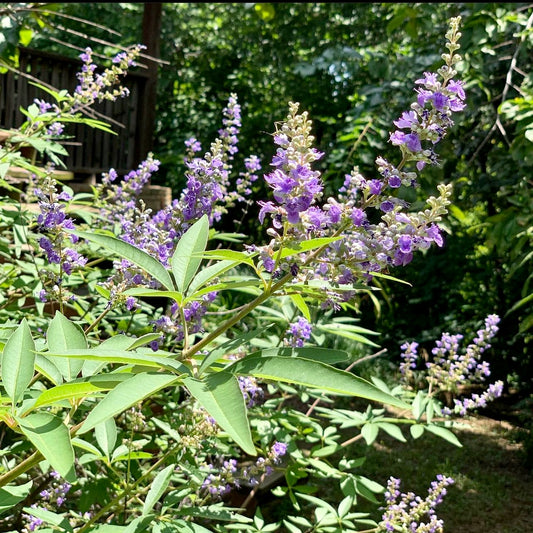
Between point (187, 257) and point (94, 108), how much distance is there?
770 centimetres

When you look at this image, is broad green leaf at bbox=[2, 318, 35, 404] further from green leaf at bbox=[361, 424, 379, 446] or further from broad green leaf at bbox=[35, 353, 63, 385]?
green leaf at bbox=[361, 424, 379, 446]

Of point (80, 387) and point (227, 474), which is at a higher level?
point (80, 387)

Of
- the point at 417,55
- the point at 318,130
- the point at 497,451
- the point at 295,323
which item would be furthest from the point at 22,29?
the point at 318,130

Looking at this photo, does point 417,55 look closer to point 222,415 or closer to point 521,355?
point 521,355

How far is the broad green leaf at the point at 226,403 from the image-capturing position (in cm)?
79

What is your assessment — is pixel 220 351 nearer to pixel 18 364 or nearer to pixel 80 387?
pixel 80 387

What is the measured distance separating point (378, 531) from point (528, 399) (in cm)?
520

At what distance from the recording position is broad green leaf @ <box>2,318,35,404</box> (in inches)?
39.9

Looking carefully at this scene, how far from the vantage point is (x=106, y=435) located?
1.42 m

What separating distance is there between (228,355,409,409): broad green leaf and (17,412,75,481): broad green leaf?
24cm

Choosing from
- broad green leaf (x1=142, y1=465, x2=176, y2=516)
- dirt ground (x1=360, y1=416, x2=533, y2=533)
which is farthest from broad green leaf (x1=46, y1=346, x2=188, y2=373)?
dirt ground (x1=360, y1=416, x2=533, y2=533)

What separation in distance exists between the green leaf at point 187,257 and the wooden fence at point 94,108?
18.8 feet

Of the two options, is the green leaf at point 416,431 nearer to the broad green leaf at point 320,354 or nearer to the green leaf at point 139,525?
the green leaf at point 139,525

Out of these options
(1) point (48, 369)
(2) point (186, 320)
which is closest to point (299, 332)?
(2) point (186, 320)
